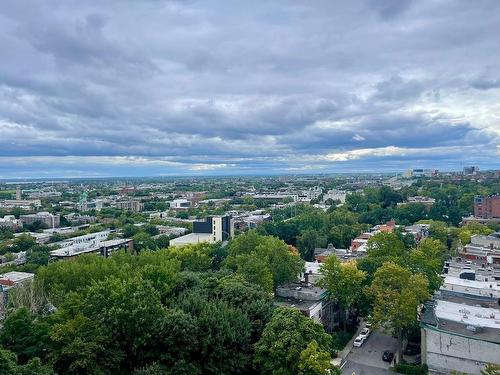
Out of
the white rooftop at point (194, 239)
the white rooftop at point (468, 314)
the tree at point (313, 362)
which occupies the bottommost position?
the white rooftop at point (194, 239)

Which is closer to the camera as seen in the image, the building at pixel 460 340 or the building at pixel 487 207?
the building at pixel 460 340

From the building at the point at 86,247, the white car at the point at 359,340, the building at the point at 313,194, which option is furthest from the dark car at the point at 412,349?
the building at the point at 313,194

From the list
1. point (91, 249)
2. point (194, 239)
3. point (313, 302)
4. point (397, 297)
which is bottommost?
point (194, 239)

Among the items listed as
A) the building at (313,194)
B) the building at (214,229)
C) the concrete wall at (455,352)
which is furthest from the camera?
the building at (313,194)

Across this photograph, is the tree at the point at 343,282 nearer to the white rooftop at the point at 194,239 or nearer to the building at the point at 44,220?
the white rooftop at the point at 194,239

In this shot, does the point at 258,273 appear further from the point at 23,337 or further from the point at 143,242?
the point at 143,242

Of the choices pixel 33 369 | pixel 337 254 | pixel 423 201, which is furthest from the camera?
pixel 423 201

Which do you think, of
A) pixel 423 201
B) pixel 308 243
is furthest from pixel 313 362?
pixel 423 201
